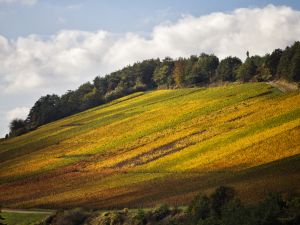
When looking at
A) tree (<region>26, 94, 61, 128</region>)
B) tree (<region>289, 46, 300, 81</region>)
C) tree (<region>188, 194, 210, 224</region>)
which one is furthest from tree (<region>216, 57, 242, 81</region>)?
tree (<region>188, 194, 210, 224</region>)

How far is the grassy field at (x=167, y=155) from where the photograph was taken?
50.9 m

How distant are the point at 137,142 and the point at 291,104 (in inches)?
1038

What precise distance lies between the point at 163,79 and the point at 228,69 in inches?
1427

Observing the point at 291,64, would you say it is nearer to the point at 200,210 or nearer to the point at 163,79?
the point at 163,79

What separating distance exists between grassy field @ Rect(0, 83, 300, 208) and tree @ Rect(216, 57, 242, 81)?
32628 millimetres

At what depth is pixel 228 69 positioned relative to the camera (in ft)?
509

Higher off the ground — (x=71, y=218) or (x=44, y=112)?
(x=44, y=112)

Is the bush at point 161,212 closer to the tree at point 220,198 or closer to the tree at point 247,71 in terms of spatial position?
the tree at point 220,198

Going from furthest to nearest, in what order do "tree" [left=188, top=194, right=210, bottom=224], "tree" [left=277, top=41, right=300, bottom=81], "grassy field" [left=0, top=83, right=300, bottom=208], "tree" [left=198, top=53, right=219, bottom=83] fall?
"tree" [left=198, top=53, right=219, bottom=83] < "tree" [left=277, top=41, right=300, bottom=81] < "grassy field" [left=0, top=83, right=300, bottom=208] < "tree" [left=188, top=194, right=210, bottom=224]

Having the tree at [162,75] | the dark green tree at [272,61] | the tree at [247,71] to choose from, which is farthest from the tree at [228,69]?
the tree at [162,75]

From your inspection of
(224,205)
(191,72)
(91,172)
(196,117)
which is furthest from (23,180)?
(191,72)

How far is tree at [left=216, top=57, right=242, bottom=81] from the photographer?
503ft

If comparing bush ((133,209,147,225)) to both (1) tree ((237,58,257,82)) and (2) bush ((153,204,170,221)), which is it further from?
(1) tree ((237,58,257,82))

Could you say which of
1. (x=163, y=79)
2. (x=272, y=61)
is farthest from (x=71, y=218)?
(x=163, y=79)
